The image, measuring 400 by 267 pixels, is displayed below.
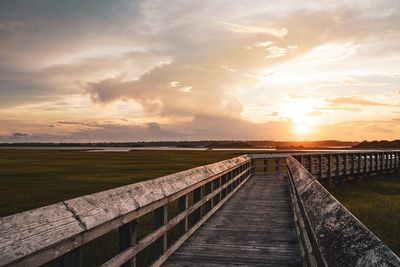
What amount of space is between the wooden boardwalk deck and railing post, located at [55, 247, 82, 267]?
272 cm

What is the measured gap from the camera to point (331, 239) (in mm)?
2430

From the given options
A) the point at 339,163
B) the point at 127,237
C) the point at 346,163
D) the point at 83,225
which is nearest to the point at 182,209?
the point at 127,237

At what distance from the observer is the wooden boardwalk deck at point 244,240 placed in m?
5.65

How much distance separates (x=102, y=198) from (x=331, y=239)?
196 centimetres

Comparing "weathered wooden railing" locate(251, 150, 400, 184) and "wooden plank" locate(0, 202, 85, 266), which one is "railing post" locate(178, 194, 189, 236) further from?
"weathered wooden railing" locate(251, 150, 400, 184)

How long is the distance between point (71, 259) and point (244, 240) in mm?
4605

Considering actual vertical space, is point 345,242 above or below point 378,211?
above

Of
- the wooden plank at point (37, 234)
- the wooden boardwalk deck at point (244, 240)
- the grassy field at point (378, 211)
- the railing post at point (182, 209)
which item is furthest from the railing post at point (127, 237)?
the grassy field at point (378, 211)

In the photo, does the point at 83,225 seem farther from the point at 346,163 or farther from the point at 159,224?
the point at 346,163

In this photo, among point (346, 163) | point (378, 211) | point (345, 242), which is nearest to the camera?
point (345, 242)

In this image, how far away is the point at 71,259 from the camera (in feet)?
9.17

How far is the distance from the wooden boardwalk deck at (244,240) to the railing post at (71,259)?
2.72m

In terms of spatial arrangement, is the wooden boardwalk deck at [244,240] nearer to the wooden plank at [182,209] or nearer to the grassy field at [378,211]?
the wooden plank at [182,209]

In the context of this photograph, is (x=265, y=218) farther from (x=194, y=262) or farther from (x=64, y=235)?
(x=64, y=235)
